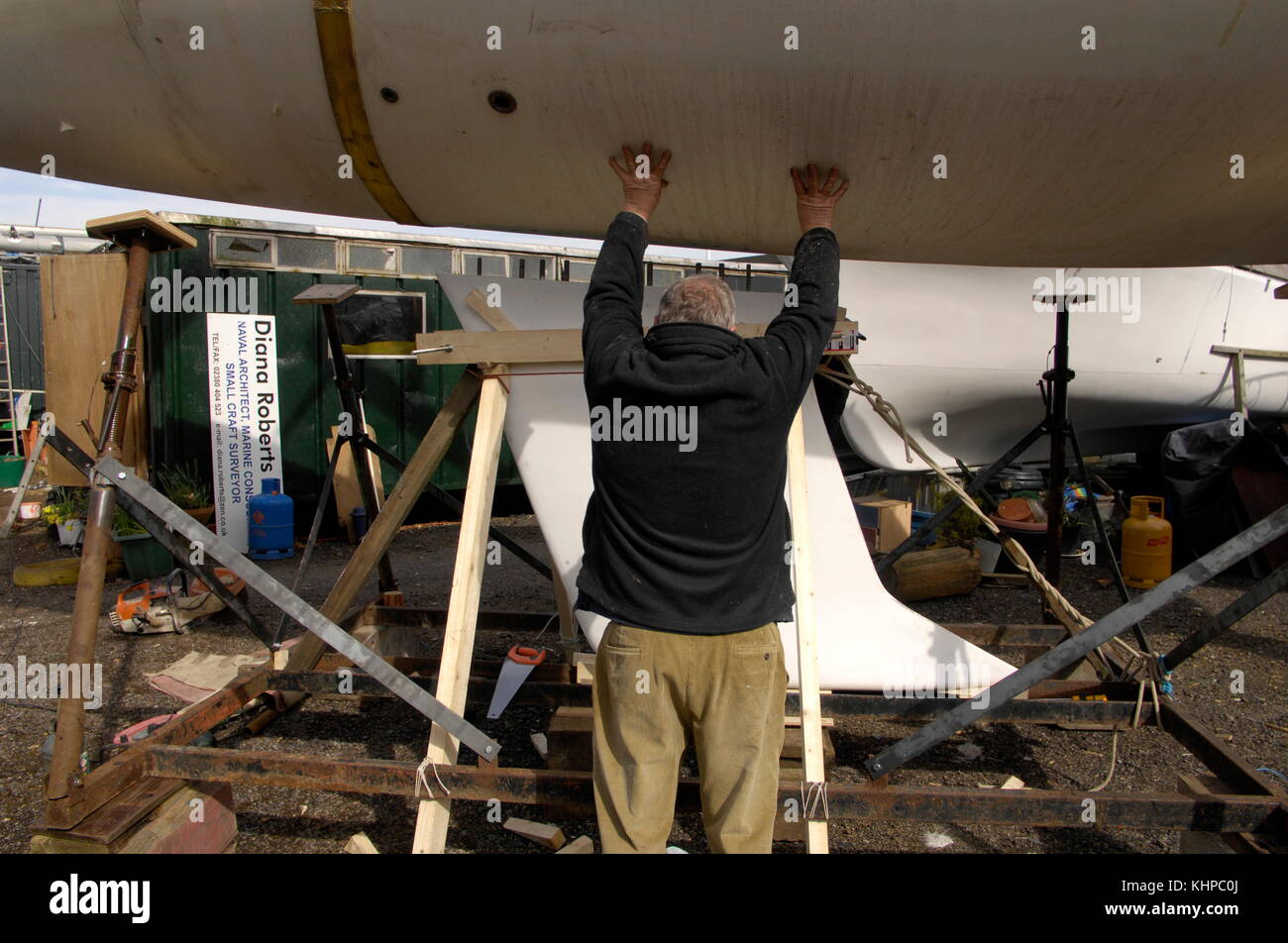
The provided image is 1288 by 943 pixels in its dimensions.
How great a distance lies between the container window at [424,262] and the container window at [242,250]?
3.44 feet

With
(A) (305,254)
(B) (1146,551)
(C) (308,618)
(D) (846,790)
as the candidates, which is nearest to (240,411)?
(A) (305,254)

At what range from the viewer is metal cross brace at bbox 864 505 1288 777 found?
81.9 inches

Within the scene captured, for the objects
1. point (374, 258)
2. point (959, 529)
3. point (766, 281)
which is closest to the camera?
point (959, 529)

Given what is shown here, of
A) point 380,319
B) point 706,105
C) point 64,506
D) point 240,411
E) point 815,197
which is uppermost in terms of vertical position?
point 380,319

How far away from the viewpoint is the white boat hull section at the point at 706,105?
1819mm

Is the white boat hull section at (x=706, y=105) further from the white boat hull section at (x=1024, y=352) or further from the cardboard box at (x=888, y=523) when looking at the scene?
the white boat hull section at (x=1024, y=352)

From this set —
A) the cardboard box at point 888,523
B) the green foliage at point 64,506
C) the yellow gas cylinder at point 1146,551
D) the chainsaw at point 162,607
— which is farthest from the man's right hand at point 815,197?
the green foliage at point 64,506

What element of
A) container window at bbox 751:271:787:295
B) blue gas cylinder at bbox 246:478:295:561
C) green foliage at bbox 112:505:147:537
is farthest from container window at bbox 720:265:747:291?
green foliage at bbox 112:505:147:537

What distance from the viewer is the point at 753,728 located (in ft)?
5.38

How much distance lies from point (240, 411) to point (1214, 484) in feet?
23.0

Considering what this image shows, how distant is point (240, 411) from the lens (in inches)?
236

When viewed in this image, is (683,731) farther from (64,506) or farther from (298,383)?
(64,506)

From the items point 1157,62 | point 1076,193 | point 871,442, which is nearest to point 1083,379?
point 871,442

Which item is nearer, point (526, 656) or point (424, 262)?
point (526, 656)
